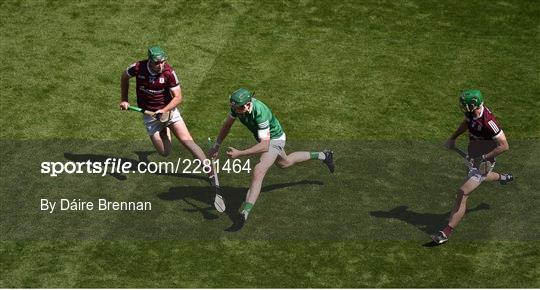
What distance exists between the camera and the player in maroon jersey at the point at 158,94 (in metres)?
17.9

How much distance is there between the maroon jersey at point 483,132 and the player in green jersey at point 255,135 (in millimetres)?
2983

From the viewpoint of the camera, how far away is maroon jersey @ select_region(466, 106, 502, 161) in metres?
16.1

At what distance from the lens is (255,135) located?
17344mm

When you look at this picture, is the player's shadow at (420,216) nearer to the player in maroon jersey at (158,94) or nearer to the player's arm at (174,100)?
the player in maroon jersey at (158,94)

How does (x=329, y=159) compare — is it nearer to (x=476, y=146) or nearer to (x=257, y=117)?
(x=257, y=117)

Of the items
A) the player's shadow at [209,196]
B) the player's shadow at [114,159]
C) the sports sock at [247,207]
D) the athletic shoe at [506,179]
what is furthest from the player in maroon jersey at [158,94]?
the athletic shoe at [506,179]

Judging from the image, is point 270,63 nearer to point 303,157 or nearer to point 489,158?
point 303,157

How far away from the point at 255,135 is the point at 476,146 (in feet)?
11.0

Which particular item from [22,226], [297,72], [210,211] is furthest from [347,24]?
[22,226]

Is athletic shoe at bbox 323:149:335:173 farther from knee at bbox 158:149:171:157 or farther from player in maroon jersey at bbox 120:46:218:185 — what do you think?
knee at bbox 158:149:171:157

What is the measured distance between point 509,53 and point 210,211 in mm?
8522

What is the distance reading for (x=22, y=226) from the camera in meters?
17.4

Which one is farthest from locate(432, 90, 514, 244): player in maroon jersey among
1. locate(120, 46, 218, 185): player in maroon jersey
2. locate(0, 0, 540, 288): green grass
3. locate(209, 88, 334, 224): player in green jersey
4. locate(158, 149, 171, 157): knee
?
locate(158, 149, 171, 157): knee

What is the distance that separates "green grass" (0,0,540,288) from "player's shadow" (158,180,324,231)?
4cm
